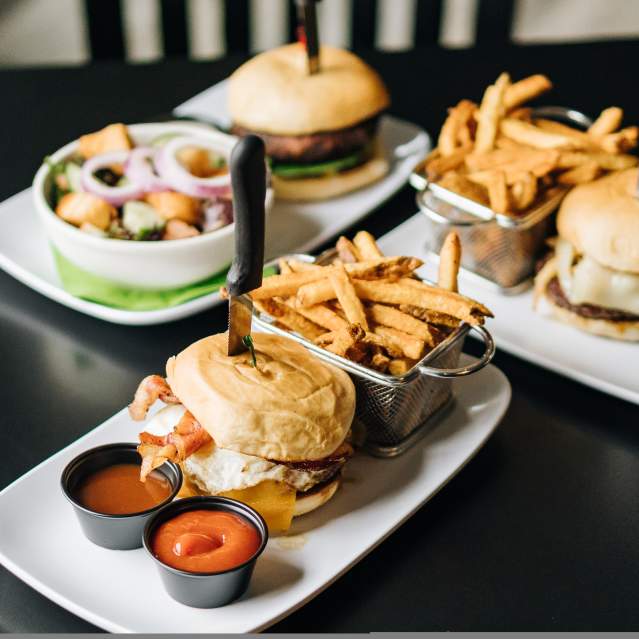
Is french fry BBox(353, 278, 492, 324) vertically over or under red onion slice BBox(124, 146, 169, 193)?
over

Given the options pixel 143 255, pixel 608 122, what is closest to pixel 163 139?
pixel 143 255

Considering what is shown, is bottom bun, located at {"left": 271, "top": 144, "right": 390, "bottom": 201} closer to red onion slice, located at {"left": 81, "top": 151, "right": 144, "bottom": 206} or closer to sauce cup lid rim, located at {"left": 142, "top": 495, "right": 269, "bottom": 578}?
red onion slice, located at {"left": 81, "top": 151, "right": 144, "bottom": 206}

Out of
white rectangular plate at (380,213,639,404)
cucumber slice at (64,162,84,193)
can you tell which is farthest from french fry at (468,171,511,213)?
cucumber slice at (64,162,84,193)

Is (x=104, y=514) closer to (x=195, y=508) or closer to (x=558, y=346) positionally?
(x=195, y=508)

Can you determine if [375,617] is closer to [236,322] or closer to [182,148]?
[236,322]

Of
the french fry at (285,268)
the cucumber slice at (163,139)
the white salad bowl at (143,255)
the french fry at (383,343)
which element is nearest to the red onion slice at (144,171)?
the cucumber slice at (163,139)
